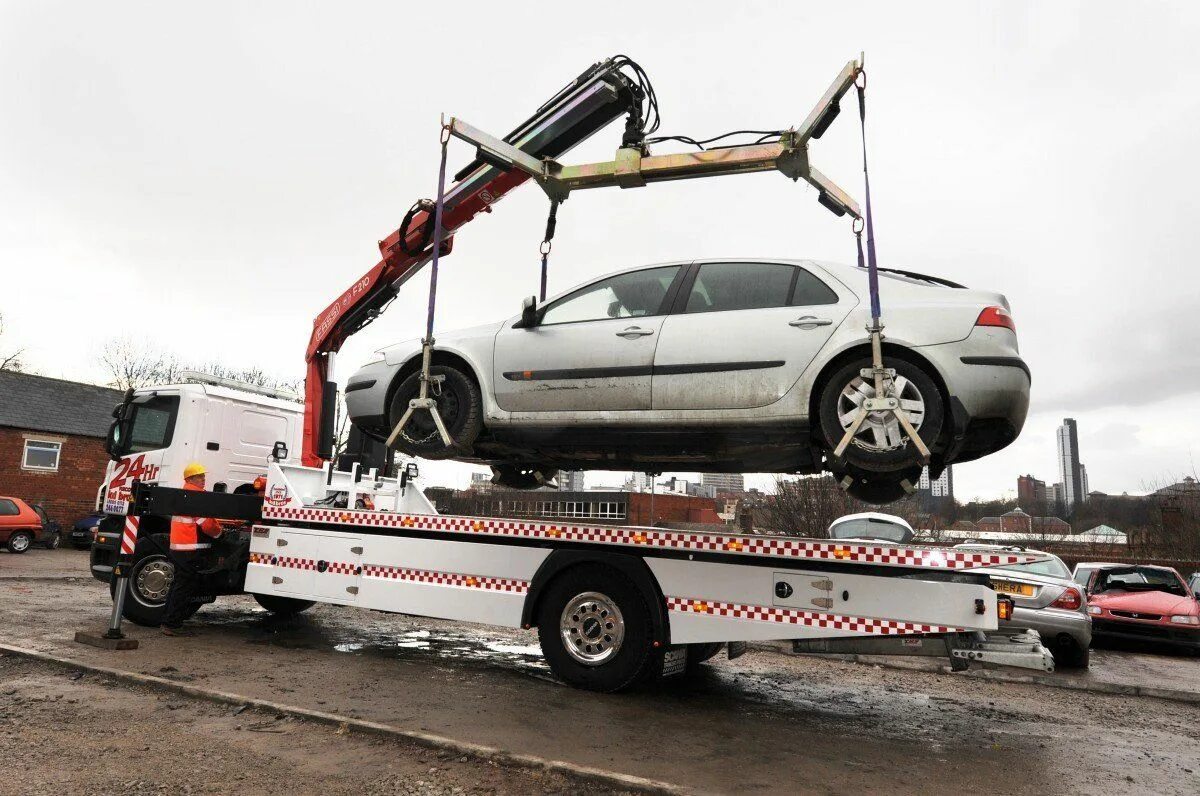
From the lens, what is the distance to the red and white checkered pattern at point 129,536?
681 centimetres

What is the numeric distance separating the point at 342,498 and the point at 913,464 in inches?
212

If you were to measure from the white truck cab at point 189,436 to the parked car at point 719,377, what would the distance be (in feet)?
10.1

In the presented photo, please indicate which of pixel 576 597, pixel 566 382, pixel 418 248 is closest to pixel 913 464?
pixel 566 382

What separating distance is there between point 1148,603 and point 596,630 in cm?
906

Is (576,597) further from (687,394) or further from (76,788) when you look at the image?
(76,788)

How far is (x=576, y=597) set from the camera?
5355mm

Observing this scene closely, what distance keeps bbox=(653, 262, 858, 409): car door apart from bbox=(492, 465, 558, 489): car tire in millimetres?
1710

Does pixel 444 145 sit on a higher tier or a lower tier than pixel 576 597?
higher

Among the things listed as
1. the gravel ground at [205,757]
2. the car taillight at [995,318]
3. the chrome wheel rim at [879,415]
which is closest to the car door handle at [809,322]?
the chrome wheel rim at [879,415]

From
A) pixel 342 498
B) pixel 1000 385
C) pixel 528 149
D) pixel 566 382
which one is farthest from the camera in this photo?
pixel 342 498

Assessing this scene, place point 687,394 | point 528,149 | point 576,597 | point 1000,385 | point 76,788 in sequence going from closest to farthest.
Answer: point 76,788
point 1000,385
point 687,394
point 576,597
point 528,149

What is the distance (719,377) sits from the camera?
14.7 ft

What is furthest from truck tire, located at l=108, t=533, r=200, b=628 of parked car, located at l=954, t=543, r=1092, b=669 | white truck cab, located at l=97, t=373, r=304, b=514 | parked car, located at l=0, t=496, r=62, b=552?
parked car, located at l=0, t=496, r=62, b=552

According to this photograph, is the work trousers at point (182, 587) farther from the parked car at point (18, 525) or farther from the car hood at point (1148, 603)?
the parked car at point (18, 525)
